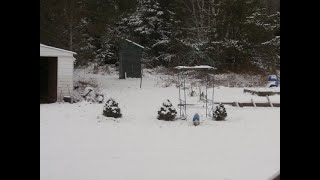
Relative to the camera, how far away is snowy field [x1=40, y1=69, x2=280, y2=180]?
5.61 metres

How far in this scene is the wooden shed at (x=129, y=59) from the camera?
20.8m

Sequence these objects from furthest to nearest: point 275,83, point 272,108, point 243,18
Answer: point 243,18 → point 275,83 → point 272,108

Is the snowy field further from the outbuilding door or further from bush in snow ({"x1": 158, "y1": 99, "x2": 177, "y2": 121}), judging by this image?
the outbuilding door

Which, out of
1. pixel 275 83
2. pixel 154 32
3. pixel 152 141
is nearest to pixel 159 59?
pixel 154 32

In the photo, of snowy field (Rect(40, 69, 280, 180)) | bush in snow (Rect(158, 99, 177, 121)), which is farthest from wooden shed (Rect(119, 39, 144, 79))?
bush in snow (Rect(158, 99, 177, 121))

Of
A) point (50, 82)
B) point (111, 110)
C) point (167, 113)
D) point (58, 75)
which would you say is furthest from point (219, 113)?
point (50, 82)

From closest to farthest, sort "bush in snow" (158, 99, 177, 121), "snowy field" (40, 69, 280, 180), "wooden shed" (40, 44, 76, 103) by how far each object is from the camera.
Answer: "snowy field" (40, 69, 280, 180)
"bush in snow" (158, 99, 177, 121)
"wooden shed" (40, 44, 76, 103)

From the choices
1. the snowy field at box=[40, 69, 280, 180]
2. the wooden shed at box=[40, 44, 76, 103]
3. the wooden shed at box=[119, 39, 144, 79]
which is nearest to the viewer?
the snowy field at box=[40, 69, 280, 180]

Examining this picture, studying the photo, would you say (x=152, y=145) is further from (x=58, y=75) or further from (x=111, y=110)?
(x=58, y=75)

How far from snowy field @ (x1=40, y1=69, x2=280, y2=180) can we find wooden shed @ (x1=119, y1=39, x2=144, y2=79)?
770cm
